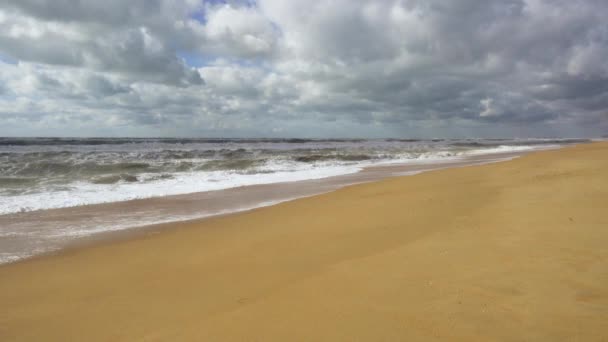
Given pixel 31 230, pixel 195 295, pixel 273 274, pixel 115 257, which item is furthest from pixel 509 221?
pixel 31 230

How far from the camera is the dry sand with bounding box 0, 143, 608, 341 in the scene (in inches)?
106

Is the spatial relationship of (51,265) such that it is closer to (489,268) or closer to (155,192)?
(489,268)

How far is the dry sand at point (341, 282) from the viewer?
2.68 m

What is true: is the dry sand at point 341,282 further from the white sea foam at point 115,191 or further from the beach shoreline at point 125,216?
the white sea foam at point 115,191

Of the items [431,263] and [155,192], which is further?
[155,192]

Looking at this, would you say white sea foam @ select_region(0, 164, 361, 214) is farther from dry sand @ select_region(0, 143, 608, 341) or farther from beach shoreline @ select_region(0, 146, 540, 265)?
dry sand @ select_region(0, 143, 608, 341)

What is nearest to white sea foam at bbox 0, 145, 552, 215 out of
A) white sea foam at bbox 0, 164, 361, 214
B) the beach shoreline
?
white sea foam at bbox 0, 164, 361, 214

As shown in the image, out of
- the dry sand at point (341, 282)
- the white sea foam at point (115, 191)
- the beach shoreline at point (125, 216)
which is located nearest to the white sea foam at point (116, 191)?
the white sea foam at point (115, 191)

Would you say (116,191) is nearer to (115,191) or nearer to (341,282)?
(115,191)

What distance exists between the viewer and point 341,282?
3535mm

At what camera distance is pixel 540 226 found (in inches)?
195

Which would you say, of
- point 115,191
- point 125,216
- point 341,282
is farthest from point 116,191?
point 341,282

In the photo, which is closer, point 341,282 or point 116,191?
point 341,282

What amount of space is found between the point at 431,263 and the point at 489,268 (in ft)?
1.85
